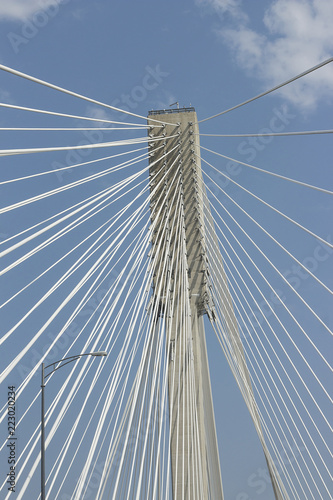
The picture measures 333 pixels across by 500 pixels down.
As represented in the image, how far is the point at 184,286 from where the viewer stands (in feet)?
82.5

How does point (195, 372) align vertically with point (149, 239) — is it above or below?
below

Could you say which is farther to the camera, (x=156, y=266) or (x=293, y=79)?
(x=156, y=266)

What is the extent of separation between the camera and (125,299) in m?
20.5

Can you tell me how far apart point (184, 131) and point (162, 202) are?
2.86m

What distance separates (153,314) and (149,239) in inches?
84.5

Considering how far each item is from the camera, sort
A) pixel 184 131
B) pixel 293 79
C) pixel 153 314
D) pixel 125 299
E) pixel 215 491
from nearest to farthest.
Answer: pixel 293 79
pixel 125 299
pixel 153 314
pixel 215 491
pixel 184 131

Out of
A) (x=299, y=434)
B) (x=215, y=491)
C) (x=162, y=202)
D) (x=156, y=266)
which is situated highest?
(x=162, y=202)

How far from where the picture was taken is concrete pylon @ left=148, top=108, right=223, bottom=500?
2392cm

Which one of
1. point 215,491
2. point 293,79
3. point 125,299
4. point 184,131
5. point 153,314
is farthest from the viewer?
point 184,131

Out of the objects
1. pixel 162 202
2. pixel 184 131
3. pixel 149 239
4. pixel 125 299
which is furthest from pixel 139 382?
pixel 184 131

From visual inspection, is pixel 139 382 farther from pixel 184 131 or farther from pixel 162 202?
pixel 184 131

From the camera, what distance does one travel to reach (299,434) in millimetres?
21000

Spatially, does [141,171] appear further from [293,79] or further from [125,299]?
[293,79]

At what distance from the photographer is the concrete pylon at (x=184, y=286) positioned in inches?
942
